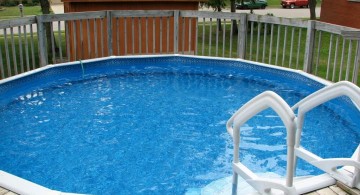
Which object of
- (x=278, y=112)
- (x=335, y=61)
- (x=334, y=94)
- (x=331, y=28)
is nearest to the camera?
(x=278, y=112)

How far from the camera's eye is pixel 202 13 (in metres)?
8.74

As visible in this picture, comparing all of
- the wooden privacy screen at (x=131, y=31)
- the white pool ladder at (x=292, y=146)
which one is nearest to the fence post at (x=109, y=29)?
the wooden privacy screen at (x=131, y=31)

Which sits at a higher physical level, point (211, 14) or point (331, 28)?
point (211, 14)

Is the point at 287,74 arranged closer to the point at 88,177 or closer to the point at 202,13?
the point at 202,13

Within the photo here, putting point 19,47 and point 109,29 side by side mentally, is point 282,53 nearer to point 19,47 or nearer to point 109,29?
point 109,29

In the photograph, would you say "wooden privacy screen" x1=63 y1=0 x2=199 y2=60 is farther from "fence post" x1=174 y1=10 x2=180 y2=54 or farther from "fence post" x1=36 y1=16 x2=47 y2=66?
"fence post" x1=36 y1=16 x2=47 y2=66

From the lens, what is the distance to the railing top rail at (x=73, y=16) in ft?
25.4

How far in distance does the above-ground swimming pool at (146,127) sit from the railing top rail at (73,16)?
0.94 meters

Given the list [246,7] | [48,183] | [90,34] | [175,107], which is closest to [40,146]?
[48,183]

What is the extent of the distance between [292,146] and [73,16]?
656 centimetres

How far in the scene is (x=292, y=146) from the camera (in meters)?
2.65

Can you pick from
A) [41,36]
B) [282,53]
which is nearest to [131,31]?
[41,36]

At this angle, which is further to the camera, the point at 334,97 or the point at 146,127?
the point at 146,127

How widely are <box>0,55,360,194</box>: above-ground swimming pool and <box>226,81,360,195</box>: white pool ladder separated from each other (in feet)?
3.59
